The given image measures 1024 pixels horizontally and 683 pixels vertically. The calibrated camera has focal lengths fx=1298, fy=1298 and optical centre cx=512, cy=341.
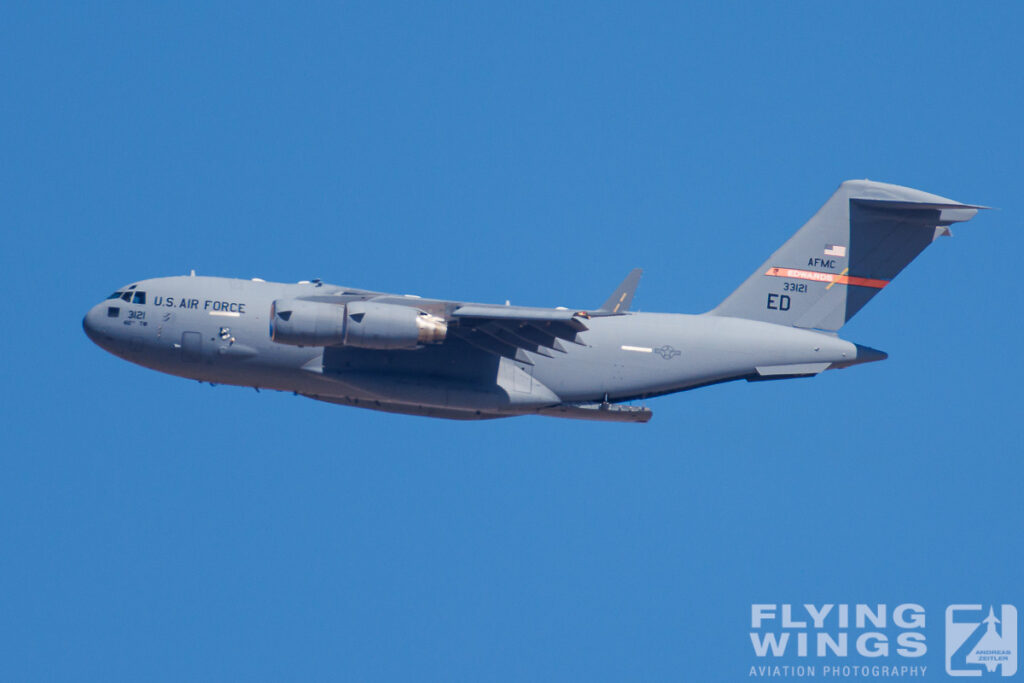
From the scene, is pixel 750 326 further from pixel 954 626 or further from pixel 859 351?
pixel 954 626

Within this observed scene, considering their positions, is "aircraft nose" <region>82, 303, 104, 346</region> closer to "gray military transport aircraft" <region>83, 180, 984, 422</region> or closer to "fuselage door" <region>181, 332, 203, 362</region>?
A: "gray military transport aircraft" <region>83, 180, 984, 422</region>

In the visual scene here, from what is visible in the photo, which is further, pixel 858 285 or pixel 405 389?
pixel 858 285

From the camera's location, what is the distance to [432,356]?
17.4 m

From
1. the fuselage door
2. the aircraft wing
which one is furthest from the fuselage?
the aircraft wing

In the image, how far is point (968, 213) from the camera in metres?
18.5

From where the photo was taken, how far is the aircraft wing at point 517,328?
1623 centimetres

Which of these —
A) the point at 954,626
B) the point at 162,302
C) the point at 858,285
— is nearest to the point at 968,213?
the point at 858,285

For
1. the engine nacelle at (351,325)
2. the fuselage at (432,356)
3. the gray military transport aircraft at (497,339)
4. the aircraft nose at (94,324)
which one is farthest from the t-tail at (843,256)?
the aircraft nose at (94,324)

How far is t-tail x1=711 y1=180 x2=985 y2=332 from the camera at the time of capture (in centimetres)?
1873

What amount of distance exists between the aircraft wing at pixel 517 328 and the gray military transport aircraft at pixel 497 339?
2cm

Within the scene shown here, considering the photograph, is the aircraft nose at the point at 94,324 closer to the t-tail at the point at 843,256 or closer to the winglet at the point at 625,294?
the winglet at the point at 625,294

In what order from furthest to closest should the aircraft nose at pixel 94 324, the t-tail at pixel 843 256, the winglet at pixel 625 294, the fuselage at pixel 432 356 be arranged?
1. the t-tail at pixel 843 256
2. the aircraft nose at pixel 94 324
3. the fuselage at pixel 432 356
4. the winglet at pixel 625 294

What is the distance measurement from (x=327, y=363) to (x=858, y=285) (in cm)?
775

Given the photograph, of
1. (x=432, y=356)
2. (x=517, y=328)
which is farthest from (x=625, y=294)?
(x=432, y=356)
